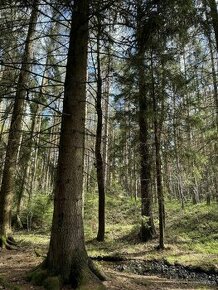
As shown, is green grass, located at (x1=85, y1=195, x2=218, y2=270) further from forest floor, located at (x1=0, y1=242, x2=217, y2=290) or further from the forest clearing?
forest floor, located at (x1=0, y1=242, x2=217, y2=290)

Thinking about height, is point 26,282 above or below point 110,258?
below

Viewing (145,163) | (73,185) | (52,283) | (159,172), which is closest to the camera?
(52,283)

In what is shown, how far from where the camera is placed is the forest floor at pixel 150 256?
6.37m

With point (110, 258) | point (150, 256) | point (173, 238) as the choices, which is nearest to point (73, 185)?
point (110, 258)

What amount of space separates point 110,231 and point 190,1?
10.4 meters

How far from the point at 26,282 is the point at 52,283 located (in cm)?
61

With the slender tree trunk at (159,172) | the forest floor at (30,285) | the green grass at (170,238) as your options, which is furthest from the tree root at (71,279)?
the slender tree trunk at (159,172)

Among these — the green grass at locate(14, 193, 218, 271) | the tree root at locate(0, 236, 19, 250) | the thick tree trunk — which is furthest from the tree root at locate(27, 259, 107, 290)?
the green grass at locate(14, 193, 218, 271)

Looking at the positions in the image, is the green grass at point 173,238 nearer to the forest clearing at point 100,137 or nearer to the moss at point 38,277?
the forest clearing at point 100,137

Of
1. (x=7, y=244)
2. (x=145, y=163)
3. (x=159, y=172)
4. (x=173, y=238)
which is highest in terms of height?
(x=145, y=163)

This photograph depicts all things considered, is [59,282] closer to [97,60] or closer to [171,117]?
[171,117]

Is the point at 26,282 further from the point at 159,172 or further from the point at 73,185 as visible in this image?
the point at 159,172

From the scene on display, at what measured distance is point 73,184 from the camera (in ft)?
17.9

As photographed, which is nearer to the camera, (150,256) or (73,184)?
(73,184)
